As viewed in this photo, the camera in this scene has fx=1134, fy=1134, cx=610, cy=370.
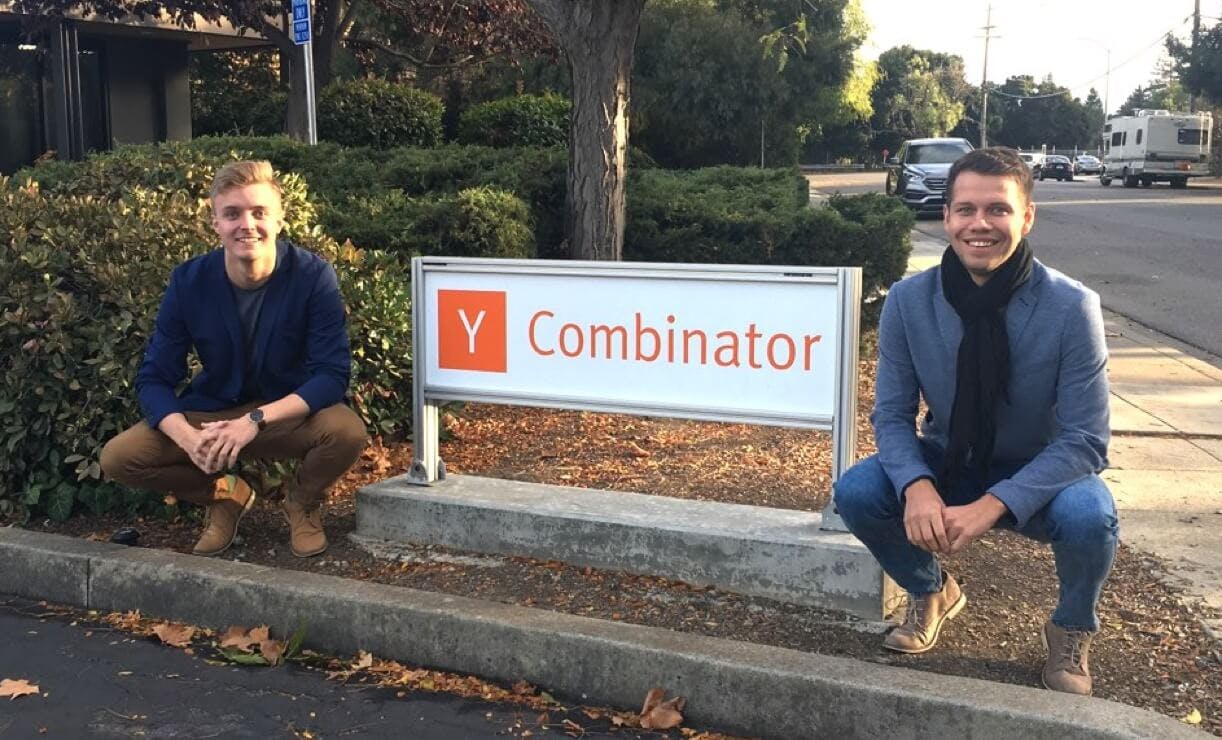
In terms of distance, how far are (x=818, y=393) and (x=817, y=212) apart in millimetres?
4536

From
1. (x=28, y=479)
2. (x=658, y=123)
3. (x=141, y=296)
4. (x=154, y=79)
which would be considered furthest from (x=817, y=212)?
(x=658, y=123)

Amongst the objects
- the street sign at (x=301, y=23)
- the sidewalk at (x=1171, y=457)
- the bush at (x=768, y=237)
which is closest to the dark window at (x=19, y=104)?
the street sign at (x=301, y=23)

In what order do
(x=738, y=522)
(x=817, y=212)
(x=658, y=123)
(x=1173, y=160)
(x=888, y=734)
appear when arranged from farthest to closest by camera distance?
1. (x=1173, y=160)
2. (x=658, y=123)
3. (x=817, y=212)
4. (x=738, y=522)
5. (x=888, y=734)

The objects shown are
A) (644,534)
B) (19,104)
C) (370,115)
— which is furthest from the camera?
(19,104)

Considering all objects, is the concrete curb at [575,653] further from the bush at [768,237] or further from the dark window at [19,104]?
the dark window at [19,104]

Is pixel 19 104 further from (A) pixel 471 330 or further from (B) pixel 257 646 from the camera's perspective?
(B) pixel 257 646

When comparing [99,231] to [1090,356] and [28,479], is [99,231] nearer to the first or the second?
[28,479]

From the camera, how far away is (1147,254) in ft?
57.3

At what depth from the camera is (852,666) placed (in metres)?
3.23

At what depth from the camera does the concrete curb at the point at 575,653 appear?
3000mm

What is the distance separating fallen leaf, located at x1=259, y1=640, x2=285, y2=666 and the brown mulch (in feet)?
1.48

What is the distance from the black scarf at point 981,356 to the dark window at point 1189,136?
43.6 meters

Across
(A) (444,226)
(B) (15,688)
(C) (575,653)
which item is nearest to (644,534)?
(C) (575,653)

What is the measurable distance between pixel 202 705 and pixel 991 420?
2.49m
